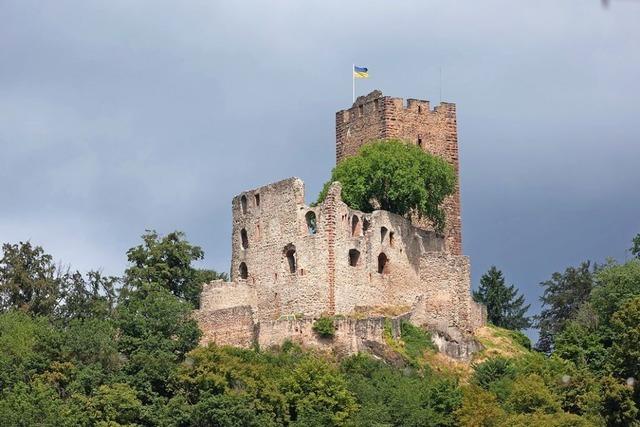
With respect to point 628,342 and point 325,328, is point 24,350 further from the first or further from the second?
point 628,342

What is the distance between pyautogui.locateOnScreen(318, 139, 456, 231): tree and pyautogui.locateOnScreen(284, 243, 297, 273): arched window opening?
11.1 ft

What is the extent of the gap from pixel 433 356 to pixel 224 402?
33.0 feet

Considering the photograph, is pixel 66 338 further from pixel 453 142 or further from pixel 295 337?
pixel 453 142

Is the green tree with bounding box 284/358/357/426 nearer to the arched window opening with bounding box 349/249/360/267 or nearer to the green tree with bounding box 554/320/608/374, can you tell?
the arched window opening with bounding box 349/249/360/267

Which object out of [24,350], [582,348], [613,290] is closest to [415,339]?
[582,348]

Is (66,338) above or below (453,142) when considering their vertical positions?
below

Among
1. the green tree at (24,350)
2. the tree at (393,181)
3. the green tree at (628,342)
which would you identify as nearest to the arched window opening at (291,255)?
the tree at (393,181)

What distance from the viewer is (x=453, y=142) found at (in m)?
88.9

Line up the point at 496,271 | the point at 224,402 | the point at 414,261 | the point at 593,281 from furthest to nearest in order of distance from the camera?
the point at 496,271 < the point at 593,281 < the point at 414,261 < the point at 224,402

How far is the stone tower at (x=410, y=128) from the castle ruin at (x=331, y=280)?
429 cm

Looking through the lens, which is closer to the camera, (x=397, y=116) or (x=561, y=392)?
(x=561, y=392)

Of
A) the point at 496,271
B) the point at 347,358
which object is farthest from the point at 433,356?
the point at 496,271

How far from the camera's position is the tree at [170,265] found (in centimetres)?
8869

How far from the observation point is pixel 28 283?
291 ft
